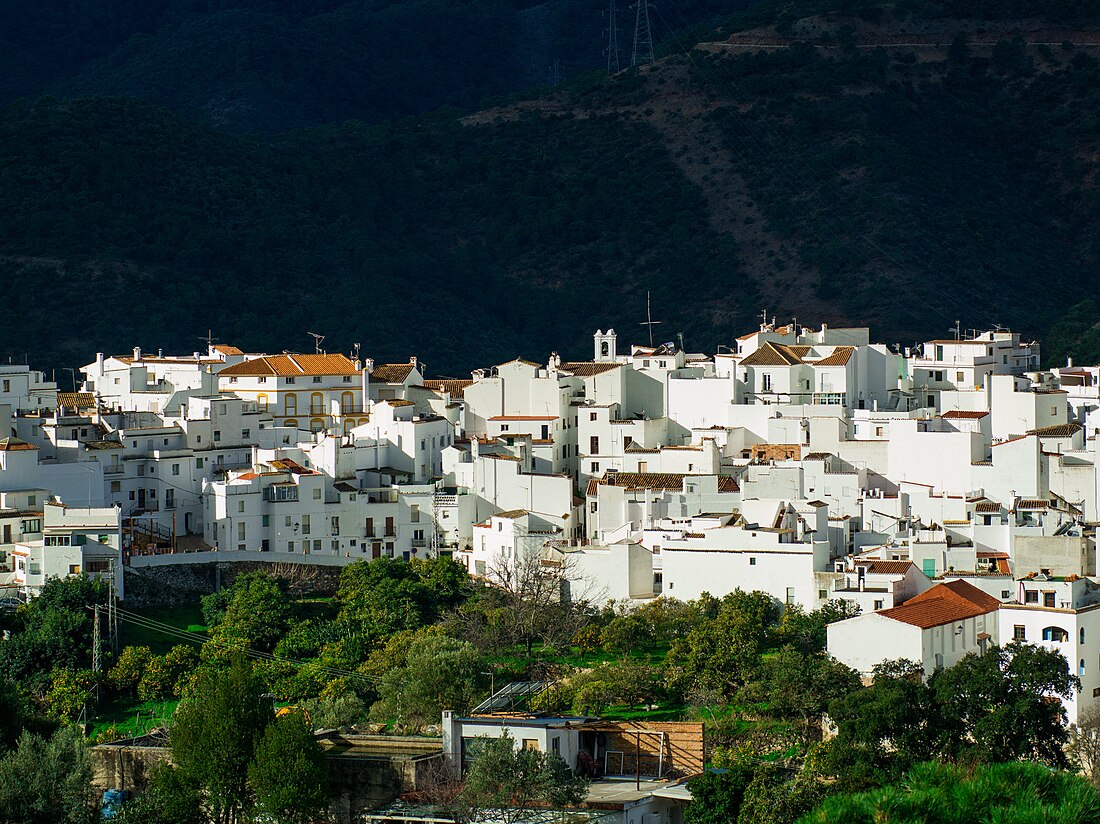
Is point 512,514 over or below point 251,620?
over

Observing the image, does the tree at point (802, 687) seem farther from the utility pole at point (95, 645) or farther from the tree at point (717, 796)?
the utility pole at point (95, 645)

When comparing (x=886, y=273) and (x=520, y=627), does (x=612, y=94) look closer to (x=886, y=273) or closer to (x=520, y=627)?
(x=886, y=273)

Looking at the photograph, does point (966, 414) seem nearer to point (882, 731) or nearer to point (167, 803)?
point (882, 731)

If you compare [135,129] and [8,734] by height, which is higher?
[135,129]

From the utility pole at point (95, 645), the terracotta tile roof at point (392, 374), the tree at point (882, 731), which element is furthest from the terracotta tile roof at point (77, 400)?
the tree at point (882, 731)

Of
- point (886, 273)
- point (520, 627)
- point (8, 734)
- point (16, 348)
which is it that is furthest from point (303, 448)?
point (886, 273)

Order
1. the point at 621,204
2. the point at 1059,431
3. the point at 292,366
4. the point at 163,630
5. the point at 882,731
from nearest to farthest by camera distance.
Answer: the point at 882,731 < the point at 163,630 < the point at 1059,431 < the point at 292,366 < the point at 621,204

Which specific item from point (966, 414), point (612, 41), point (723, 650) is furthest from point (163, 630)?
point (612, 41)
